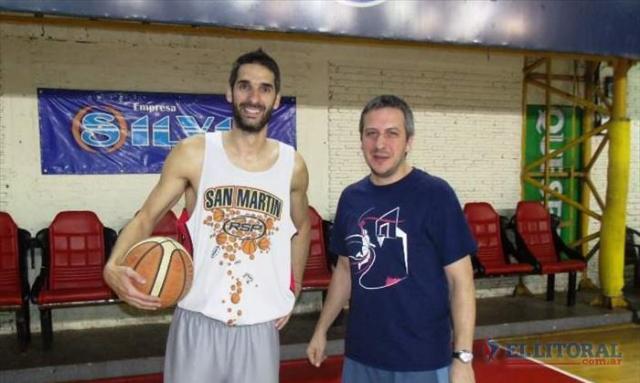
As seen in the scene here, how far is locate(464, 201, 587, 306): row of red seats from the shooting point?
5449 millimetres

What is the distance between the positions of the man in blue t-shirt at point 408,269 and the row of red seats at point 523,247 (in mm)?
3500

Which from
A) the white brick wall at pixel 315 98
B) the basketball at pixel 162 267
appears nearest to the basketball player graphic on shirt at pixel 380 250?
the basketball at pixel 162 267

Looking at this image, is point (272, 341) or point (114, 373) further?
point (114, 373)

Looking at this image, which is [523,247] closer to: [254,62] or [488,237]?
[488,237]

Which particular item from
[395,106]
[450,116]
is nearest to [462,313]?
[395,106]

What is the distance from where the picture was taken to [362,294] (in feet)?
6.75

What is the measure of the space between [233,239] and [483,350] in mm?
3404

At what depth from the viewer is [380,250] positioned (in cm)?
199

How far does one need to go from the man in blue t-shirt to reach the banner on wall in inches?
142

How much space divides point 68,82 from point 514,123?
496 centimetres

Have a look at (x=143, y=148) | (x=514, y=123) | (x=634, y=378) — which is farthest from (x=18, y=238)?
(x=514, y=123)

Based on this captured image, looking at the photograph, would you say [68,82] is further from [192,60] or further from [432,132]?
[432,132]

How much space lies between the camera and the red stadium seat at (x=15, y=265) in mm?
4211

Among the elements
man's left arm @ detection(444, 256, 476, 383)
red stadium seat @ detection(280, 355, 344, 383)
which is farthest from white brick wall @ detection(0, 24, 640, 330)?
man's left arm @ detection(444, 256, 476, 383)
